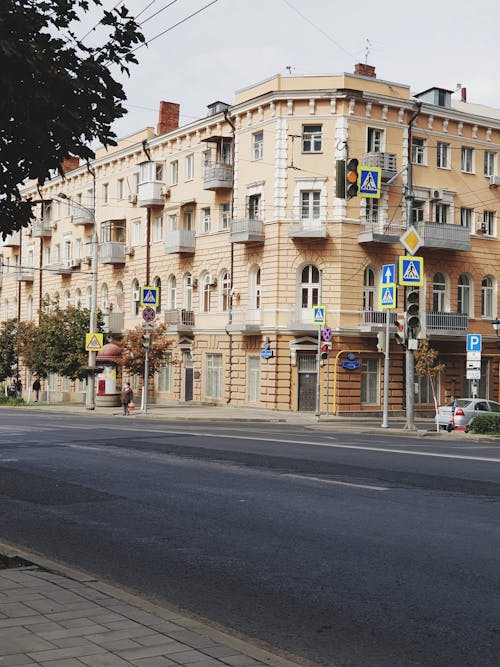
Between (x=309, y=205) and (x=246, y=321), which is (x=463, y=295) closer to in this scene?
(x=309, y=205)

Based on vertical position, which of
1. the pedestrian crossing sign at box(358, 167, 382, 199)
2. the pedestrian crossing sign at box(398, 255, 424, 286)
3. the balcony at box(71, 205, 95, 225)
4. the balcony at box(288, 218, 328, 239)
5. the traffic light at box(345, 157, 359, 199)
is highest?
the balcony at box(71, 205, 95, 225)

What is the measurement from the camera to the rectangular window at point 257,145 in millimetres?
42594

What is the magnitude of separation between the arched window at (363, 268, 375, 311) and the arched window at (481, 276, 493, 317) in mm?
7222

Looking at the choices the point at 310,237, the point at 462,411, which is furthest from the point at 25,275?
the point at 462,411

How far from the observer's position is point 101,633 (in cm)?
525

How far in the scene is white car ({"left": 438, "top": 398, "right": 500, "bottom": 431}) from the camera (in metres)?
32.3

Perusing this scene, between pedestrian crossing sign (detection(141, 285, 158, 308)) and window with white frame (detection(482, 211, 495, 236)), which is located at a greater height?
window with white frame (detection(482, 211, 495, 236))

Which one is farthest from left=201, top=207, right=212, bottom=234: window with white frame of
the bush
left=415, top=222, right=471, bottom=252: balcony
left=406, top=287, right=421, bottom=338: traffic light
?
the bush

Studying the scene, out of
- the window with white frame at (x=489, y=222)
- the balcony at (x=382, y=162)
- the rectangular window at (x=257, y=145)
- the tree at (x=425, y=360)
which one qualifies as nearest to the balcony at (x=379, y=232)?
the balcony at (x=382, y=162)

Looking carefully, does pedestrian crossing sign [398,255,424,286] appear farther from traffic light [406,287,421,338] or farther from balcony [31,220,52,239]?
balcony [31,220,52,239]

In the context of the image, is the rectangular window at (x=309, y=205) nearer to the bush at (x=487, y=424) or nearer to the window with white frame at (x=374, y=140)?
the window with white frame at (x=374, y=140)

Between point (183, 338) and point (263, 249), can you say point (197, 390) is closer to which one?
point (183, 338)

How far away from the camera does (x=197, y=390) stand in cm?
4628

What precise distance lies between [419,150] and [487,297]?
8.46 m
